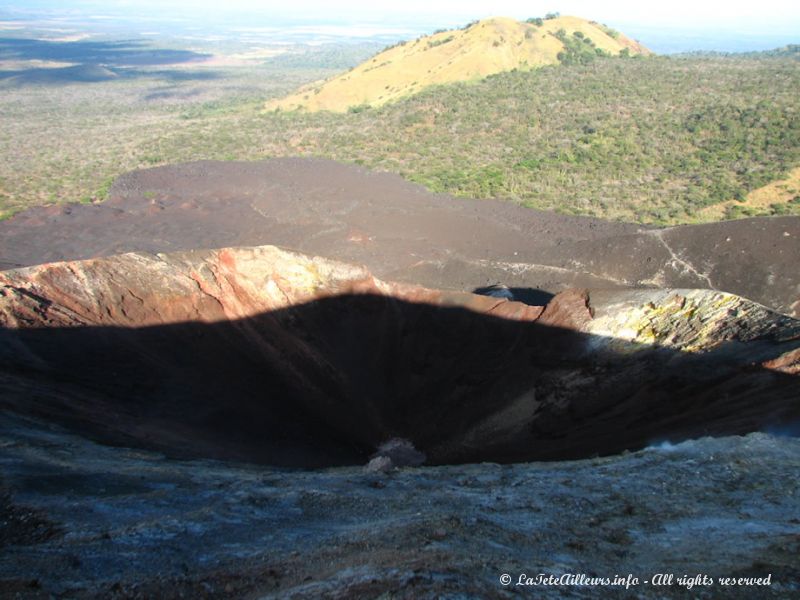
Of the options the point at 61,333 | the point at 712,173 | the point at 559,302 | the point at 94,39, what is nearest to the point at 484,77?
the point at 712,173

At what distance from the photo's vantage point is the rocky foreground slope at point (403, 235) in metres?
22.9

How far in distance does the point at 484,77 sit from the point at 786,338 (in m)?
55.9

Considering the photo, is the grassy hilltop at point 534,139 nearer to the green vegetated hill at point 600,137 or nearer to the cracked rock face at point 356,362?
the green vegetated hill at point 600,137

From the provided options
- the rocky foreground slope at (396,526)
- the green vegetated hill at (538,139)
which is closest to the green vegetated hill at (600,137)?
the green vegetated hill at (538,139)

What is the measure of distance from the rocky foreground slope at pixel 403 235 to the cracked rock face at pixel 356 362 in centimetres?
733

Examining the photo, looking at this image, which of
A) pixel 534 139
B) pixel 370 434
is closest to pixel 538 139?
pixel 534 139

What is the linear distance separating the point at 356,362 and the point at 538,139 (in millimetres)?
34883

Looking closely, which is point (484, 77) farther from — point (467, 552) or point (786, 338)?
point (467, 552)

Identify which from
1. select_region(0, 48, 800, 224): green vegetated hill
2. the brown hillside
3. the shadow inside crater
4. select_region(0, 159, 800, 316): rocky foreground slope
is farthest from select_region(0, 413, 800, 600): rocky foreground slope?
the brown hillside

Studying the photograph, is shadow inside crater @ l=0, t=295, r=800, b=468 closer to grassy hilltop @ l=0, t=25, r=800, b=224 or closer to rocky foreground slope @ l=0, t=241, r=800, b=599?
rocky foreground slope @ l=0, t=241, r=800, b=599

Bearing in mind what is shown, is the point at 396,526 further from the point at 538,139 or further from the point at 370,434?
the point at 538,139

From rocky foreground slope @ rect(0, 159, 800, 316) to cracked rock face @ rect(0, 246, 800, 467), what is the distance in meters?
7.33

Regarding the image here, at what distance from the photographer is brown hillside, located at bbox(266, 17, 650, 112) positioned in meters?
63.5

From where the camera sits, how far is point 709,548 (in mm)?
6188
